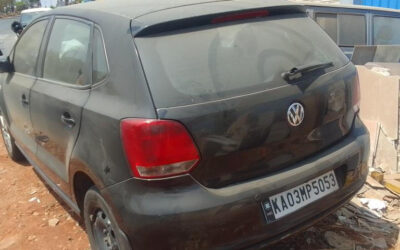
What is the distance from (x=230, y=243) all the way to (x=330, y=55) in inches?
52.9

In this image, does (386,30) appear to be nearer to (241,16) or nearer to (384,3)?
(384,3)

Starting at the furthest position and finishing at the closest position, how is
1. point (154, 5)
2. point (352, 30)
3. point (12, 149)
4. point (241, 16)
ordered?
point (352, 30)
point (12, 149)
point (154, 5)
point (241, 16)

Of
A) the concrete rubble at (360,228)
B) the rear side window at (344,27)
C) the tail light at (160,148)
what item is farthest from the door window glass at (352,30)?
the tail light at (160,148)

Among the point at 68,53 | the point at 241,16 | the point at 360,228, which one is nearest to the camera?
the point at 241,16

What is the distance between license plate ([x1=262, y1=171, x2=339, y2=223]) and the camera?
7.33 feet

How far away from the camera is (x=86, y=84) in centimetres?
264

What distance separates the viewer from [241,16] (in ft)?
8.14

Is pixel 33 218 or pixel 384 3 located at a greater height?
pixel 384 3

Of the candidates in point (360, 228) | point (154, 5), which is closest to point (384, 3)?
point (360, 228)

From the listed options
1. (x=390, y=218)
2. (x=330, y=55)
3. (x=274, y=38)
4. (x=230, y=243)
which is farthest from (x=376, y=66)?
(x=230, y=243)

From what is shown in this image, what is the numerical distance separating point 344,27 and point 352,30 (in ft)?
0.47

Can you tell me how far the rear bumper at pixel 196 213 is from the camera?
2080 millimetres

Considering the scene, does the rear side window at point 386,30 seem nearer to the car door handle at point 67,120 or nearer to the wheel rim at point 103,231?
the car door handle at point 67,120

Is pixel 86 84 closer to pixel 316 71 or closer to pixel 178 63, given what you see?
pixel 178 63
